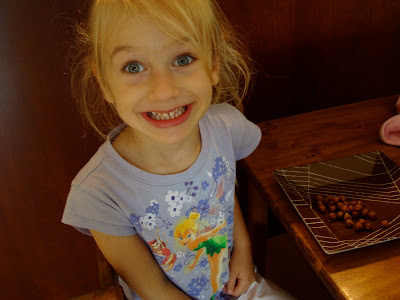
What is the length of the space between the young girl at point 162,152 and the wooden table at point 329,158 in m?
0.09

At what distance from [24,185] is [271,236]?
102 centimetres

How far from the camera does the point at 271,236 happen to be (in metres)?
1.69

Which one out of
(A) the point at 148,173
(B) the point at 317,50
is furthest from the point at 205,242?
(B) the point at 317,50

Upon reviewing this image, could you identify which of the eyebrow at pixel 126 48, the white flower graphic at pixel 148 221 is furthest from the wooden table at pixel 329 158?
the eyebrow at pixel 126 48

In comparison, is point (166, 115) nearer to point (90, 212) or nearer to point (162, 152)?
point (162, 152)

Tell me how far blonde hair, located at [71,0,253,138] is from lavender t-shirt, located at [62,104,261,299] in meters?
0.11

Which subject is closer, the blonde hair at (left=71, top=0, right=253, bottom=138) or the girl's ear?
the blonde hair at (left=71, top=0, right=253, bottom=138)

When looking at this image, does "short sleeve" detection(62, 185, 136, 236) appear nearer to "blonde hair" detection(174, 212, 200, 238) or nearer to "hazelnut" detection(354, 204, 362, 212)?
"blonde hair" detection(174, 212, 200, 238)

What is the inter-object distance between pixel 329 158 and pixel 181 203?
0.43 metres

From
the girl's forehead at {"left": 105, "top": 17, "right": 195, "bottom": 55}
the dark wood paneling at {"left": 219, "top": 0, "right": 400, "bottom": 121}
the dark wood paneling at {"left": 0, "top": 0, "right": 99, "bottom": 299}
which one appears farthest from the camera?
the dark wood paneling at {"left": 219, "top": 0, "right": 400, "bottom": 121}

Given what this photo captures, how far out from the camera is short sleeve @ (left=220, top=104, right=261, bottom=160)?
99 centimetres

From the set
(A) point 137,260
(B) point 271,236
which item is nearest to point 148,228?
(A) point 137,260

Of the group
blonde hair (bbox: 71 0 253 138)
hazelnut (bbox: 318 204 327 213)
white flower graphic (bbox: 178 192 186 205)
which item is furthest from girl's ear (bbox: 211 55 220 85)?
hazelnut (bbox: 318 204 327 213)

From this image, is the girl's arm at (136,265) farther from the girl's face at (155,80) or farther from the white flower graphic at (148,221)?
the girl's face at (155,80)
